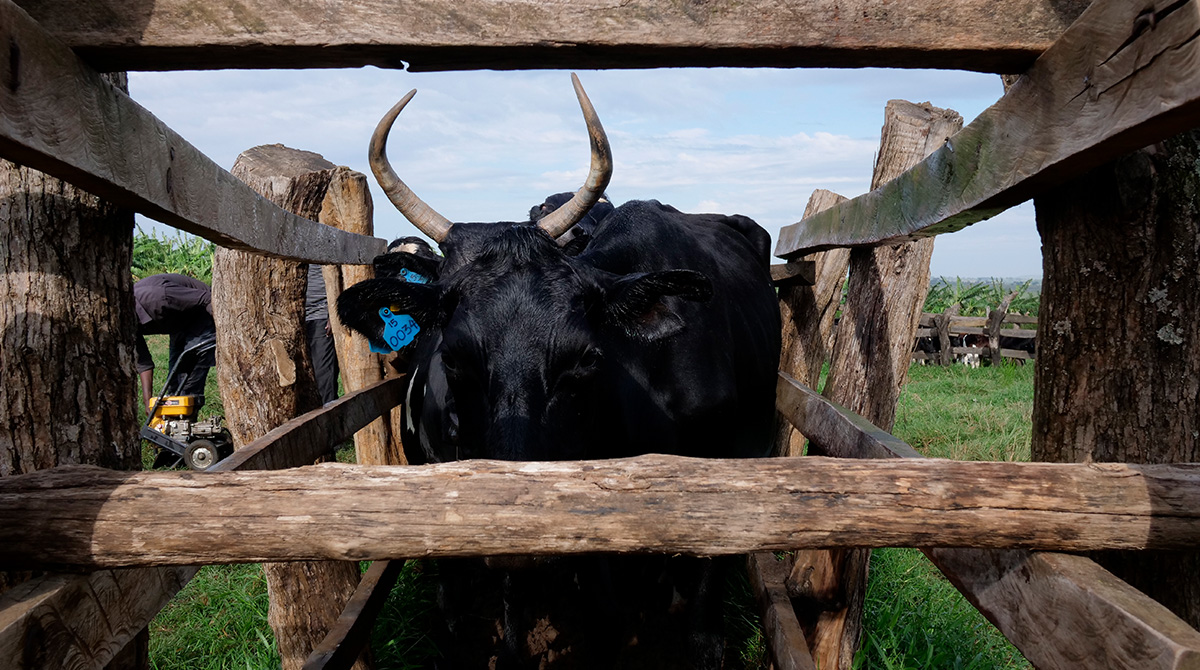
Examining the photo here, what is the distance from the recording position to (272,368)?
3.28m

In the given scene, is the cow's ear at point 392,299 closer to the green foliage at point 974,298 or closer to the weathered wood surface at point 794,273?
the weathered wood surface at point 794,273

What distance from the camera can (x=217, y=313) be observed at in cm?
336

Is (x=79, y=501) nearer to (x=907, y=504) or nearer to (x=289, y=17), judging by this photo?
(x=289, y=17)

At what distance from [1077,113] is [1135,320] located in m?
0.56

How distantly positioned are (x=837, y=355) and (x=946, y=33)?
86.3 inches

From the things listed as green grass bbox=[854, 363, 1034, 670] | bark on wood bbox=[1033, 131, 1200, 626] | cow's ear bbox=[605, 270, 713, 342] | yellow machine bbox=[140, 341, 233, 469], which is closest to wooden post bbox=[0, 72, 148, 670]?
cow's ear bbox=[605, 270, 713, 342]

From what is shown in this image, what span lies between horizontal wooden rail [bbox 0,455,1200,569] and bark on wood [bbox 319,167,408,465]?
9.61ft

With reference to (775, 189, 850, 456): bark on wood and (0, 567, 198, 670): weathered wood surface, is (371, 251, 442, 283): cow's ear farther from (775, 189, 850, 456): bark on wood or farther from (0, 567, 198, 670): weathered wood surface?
(775, 189, 850, 456): bark on wood

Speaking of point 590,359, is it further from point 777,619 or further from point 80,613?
point 80,613

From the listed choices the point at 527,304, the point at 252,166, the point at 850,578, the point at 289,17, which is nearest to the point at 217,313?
the point at 252,166

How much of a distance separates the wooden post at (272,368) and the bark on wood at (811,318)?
117 inches

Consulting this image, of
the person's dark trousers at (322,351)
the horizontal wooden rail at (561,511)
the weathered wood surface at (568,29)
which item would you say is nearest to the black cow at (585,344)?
the horizontal wooden rail at (561,511)

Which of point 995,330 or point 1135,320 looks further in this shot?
point 995,330

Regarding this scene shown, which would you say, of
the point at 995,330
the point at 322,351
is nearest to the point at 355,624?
the point at 322,351
